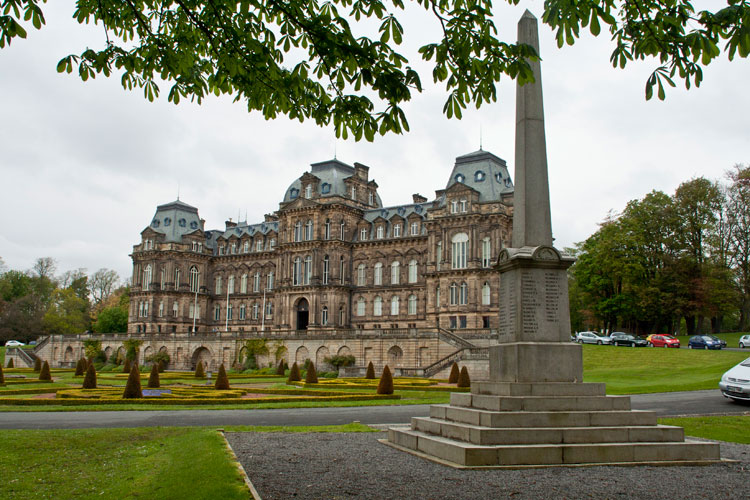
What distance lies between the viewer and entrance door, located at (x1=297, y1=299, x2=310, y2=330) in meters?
71.2

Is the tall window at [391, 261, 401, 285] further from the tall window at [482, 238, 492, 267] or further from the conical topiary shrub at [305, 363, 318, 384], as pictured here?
the conical topiary shrub at [305, 363, 318, 384]

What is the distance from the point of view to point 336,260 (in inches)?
2800

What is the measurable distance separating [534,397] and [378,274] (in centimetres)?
5994

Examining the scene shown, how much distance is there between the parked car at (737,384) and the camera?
2097cm

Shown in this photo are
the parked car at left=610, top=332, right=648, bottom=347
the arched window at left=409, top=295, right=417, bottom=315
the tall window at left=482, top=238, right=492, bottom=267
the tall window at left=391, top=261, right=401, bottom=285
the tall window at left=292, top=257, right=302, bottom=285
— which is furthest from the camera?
the tall window at left=292, top=257, right=302, bottom=285

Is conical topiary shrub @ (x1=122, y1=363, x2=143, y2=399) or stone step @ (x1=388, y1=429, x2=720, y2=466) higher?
stone step @ (x1=388, y1=429, x2=720, y2=466)

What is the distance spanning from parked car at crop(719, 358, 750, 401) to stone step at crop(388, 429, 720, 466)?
1144cm

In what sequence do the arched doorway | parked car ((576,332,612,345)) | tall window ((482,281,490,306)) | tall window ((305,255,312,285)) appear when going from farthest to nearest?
the arched doorway < tall window ((305,255,312,285)) < tall window ((482,281,490,306)) < parked car ((576,332,612,345))

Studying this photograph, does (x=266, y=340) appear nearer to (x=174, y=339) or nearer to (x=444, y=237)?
(x=174, y=339)

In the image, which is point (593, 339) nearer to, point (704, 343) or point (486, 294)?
point (704, 343)

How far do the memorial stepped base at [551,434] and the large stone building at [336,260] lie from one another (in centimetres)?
4580

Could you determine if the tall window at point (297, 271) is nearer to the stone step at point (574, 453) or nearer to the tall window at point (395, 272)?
the tall window at point (395, 272)

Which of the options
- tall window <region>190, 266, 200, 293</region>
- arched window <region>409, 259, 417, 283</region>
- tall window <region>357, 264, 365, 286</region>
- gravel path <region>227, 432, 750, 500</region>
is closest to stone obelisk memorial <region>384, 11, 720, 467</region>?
gravel path <region>227, 432, 750, 500</region>

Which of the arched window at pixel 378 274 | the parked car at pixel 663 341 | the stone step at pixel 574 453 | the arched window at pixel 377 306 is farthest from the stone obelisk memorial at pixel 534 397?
the arched window at pixel 378 274
